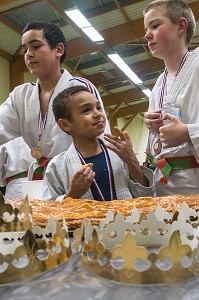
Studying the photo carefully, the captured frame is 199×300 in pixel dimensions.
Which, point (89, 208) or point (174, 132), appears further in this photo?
point (174, 132)

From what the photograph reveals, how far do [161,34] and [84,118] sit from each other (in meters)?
0.37

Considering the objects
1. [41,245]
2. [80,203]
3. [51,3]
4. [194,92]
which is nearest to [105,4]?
[51,3]

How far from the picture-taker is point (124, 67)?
6281mm

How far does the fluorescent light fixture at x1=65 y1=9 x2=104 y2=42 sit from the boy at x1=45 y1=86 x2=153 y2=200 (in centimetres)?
260

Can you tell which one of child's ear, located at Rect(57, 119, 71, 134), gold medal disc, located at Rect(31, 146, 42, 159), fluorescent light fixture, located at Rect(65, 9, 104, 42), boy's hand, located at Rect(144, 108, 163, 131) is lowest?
gold medal disc, located at Rect(31, 146, 42, 159)

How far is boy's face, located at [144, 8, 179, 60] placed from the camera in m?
1.30

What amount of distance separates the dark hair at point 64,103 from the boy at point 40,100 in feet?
0.21

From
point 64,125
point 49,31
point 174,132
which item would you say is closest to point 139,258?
point 174,132

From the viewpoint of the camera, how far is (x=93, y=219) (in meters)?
0.64

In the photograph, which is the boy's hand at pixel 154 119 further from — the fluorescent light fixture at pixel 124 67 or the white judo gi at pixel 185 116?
the fluorescent light fixture at pixel 124 67

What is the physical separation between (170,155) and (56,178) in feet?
1.20

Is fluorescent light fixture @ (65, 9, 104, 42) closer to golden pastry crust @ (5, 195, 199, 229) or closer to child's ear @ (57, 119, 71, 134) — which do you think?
child's ear @ (57, 119, 71, 134)

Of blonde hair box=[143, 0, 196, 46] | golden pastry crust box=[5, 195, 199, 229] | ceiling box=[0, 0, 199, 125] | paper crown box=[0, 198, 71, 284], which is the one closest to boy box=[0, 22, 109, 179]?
blonde hair box=[143, 0, 196, 46]

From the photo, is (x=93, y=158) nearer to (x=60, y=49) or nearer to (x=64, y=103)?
(x=64, y=103)
